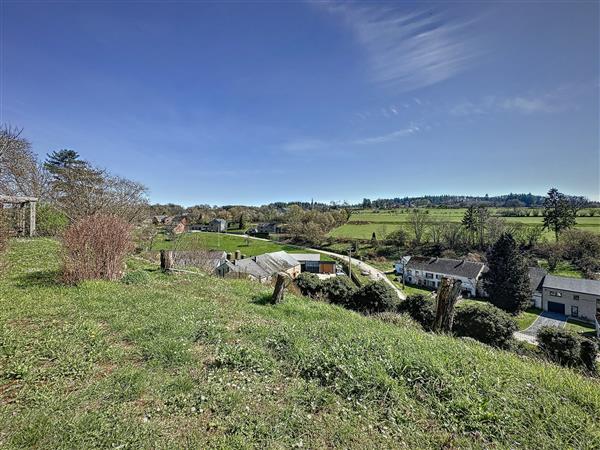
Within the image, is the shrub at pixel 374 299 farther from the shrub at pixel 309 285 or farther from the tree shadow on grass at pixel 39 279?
the tree shadow on grass at pixel 39 279

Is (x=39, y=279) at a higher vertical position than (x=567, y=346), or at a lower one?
higher

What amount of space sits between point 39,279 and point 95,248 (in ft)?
5.53

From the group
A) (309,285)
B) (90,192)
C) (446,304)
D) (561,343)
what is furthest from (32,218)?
(561,343)

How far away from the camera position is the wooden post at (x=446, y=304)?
695cm

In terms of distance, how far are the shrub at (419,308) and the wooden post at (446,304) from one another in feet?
20.3

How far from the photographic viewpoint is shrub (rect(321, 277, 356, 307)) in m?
14.6

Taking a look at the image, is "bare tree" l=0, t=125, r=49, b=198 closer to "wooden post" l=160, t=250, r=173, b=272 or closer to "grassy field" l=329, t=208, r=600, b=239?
"wooden post" l=160, t=250, r=173, b=272

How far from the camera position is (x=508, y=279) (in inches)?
1077

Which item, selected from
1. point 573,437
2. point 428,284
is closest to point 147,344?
point 573,437

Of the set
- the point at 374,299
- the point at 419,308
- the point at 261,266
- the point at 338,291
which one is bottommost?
the point at 261,266

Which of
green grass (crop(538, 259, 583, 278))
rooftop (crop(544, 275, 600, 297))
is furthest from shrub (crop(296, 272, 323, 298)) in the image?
green grass (crop(538, 259, 583, 278))

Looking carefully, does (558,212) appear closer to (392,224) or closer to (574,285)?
(574,285)

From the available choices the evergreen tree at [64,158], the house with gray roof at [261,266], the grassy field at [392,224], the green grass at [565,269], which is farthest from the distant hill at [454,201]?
the evergreen tree at [64,158]

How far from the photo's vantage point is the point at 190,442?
2.54 meters
